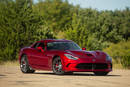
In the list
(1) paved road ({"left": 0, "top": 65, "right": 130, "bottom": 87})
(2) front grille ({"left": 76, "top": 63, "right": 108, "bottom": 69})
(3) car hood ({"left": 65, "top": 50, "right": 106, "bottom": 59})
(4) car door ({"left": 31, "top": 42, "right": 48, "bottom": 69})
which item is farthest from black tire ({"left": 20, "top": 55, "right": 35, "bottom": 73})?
(1) paved road ({"left": 0, "top": 65, "right": 130, "bottom": 87})

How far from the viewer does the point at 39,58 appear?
1512 cm

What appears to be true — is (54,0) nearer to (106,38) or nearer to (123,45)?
(106,38)

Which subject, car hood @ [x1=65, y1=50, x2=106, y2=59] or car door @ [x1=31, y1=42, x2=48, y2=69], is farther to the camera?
car door @ [x1=31, y1=42, x2=48, y2=69]

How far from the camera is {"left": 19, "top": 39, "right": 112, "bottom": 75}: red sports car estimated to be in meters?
13.7

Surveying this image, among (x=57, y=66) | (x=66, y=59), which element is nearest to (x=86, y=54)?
(x=66, y=59)

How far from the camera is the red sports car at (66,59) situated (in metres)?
13.7

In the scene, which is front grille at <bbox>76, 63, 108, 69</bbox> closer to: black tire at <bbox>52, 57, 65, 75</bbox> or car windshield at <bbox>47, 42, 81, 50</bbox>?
black tire at <bbox>52, 57, 65, 75</bbox>

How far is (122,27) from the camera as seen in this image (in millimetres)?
56125

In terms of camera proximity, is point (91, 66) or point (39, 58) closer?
point (91, 66)

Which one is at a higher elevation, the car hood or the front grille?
the car hood

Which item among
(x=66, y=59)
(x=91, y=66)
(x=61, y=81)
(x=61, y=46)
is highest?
(x=61, y=46)

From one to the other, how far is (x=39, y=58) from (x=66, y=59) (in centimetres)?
173

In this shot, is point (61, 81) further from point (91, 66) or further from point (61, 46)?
point (61, 46)

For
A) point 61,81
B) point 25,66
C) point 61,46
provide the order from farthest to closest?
1. point 25,66
2. point 61,46
3. point 61,81
